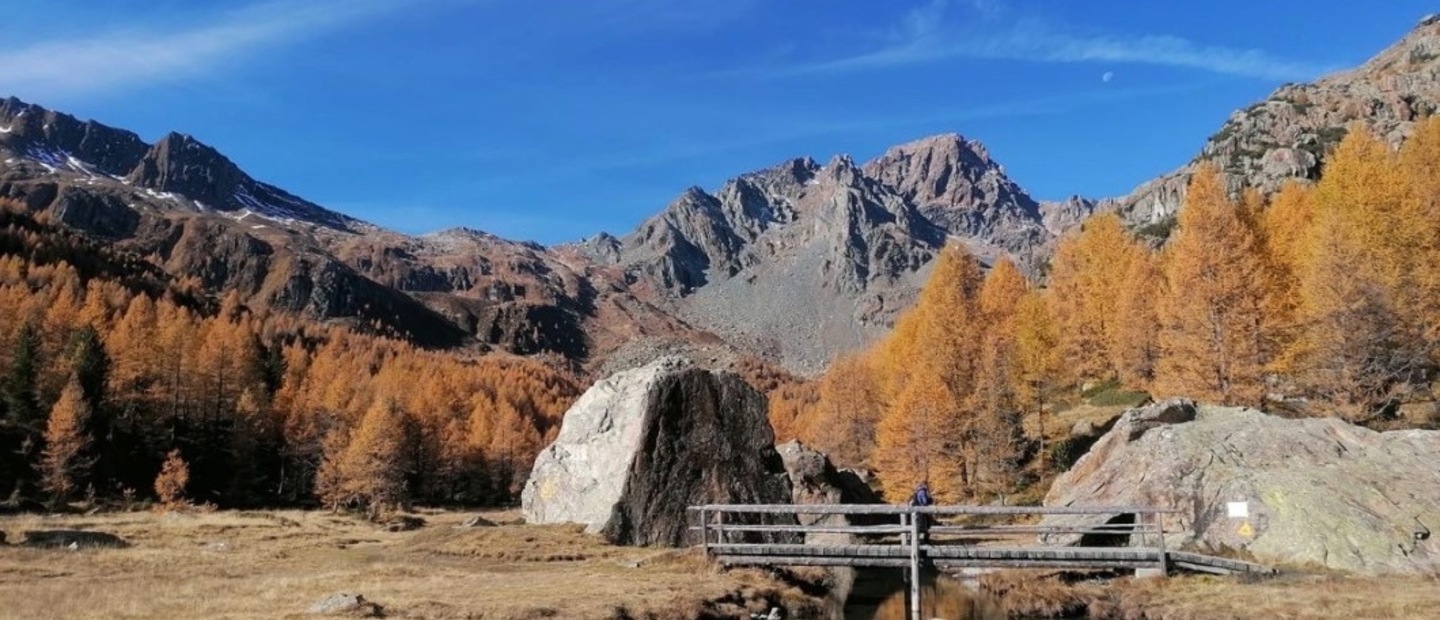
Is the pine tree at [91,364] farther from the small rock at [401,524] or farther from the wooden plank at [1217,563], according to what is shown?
the wooden plank at [1217,563]

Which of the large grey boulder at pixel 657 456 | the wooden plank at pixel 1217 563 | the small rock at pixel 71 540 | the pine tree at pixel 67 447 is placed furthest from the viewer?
Answer: the pine tree at pixel 67 447

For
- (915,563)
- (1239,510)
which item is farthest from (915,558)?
(1239,510)

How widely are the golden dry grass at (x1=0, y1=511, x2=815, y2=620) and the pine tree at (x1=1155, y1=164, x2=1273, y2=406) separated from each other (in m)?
26.1

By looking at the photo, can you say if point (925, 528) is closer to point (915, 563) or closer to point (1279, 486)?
point (915, 563)

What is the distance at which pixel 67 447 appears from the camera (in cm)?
7088

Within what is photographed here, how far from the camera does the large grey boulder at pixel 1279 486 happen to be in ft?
75.2

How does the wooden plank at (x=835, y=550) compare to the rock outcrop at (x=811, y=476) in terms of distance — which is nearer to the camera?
the wooden plank at (x=835, y=550)

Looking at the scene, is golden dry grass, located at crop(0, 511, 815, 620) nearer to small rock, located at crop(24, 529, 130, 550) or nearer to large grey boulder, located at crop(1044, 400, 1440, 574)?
small rock, located at crop(24, 529, 130, 550)

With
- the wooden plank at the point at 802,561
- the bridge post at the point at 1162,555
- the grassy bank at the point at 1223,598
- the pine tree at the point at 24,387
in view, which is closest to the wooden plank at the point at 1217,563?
the bridge post at the point at 1162,555

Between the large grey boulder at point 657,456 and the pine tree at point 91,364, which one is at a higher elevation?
the pine tree at point 91,364

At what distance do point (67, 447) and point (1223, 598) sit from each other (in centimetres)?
8302

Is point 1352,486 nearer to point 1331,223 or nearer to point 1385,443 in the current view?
point 1385,443

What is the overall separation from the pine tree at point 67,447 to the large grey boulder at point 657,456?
183ft

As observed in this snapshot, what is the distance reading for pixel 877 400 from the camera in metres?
80.6
